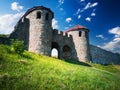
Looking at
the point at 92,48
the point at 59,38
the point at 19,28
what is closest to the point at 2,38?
the point at 19,28

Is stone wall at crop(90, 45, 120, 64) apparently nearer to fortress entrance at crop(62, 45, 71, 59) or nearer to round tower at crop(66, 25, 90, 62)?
round tower at crop(66, 25, 90, 62)

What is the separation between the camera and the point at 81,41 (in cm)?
3816

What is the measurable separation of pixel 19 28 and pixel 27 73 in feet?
64.5

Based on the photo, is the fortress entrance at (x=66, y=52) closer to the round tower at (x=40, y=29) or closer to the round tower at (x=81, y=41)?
the round tower at (x=81, y=41)

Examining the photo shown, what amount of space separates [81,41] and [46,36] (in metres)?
9.42

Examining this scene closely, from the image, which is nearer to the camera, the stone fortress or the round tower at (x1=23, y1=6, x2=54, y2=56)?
the round tower at (x1=23, y1=6, x2=54, y2=56)

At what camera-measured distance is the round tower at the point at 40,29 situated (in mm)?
30453

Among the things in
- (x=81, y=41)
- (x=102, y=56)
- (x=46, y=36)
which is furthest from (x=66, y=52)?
(x=102, y=56)

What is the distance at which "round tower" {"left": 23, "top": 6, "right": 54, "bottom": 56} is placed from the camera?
30.5 meters

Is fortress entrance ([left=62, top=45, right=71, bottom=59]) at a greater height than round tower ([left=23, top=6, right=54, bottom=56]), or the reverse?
round tower ([left=23, top=6, right=54, bottom=56])

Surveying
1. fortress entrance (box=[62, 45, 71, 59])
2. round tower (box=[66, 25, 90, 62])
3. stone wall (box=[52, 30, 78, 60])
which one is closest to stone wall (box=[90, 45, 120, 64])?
round tower (box=[66, 25, 90, 62])

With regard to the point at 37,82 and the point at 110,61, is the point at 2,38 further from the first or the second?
the point at 110,61

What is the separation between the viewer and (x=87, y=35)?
39500 millimetres

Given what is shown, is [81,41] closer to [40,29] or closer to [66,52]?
[66,52]
